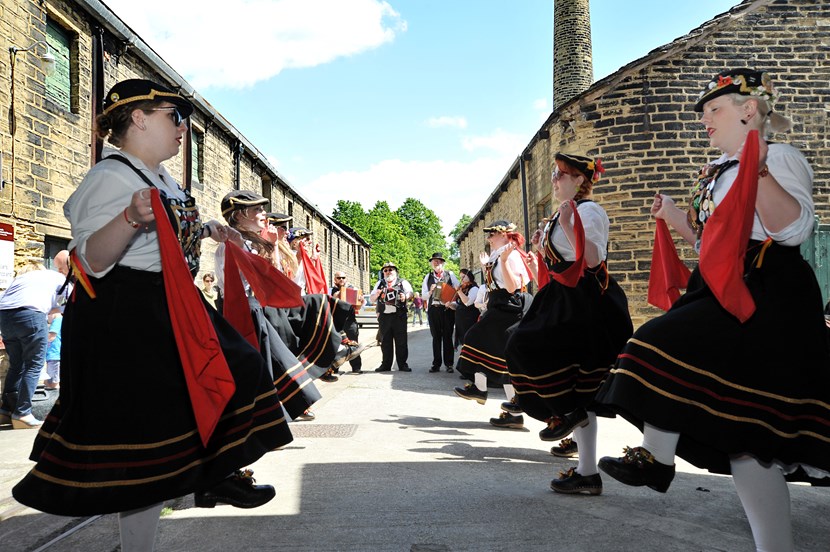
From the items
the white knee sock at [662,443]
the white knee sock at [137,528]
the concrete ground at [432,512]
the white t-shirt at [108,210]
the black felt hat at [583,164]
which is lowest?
the concrete ground at [432,512]

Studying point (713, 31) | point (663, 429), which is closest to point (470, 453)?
point (663, 429)

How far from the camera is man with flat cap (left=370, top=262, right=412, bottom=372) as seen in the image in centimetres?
1209

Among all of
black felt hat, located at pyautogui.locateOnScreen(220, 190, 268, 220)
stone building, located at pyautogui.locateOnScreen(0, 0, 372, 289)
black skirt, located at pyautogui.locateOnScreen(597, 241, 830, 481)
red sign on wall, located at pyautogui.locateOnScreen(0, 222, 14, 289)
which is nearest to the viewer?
black skirt, located at pyautogui.locateOnScreen(597, 241, 830, 481)

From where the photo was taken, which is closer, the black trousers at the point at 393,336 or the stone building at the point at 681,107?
the stone building at the point at 681,107

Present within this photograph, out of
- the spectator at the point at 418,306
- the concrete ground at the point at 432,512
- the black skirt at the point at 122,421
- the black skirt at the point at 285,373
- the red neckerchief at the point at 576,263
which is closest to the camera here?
the black skirt at the point at 122,421

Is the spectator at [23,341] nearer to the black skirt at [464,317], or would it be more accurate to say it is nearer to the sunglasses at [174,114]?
the sunglasses at [174,114]

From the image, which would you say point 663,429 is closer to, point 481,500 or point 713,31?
point 481,500

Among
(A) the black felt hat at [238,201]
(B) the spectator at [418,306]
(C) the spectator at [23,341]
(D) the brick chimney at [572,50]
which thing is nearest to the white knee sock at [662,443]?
(A) the black felt hat at [238,201]

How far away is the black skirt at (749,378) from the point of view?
219 centimetres

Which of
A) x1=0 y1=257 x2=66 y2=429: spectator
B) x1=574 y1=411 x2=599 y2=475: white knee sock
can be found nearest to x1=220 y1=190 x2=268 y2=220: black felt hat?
x1=574 y1=411 x2=599 y2=475: white knee sock

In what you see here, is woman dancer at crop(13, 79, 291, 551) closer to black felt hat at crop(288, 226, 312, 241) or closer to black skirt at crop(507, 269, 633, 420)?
black skirt at crop(507, 269, 633, 420)

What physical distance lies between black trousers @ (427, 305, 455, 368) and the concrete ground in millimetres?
6882

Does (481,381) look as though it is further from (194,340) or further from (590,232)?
(194,340)

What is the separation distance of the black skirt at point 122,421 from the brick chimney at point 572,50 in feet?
74.0
